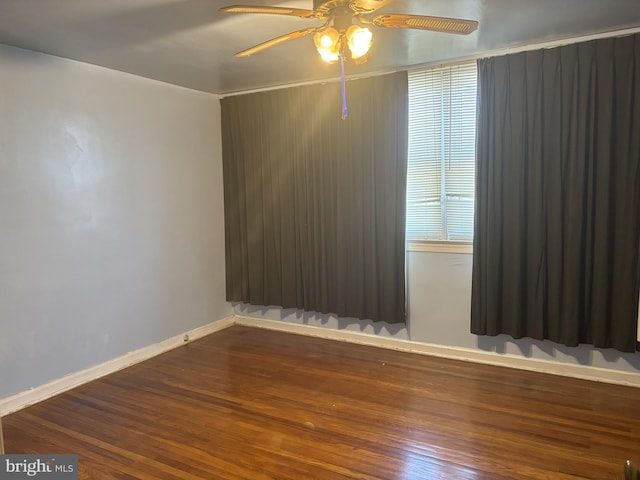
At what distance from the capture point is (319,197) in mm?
4137

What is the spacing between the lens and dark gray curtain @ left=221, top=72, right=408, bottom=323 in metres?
3.81

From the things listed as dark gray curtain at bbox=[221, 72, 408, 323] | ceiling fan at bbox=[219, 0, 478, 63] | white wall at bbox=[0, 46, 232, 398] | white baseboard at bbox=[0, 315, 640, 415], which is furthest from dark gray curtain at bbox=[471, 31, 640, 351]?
white wall at bbox=[0, 46, 232, 398]

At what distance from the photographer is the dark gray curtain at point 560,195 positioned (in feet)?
9.75

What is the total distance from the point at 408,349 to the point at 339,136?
1947 mm

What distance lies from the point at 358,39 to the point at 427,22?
1.03 ft

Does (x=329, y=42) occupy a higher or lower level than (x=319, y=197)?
higher

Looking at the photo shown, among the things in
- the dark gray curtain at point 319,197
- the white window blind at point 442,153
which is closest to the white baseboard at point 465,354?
the dark gray curtain at point 319,197

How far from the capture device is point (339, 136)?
3975 mm

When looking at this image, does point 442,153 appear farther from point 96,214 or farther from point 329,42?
point 96,214

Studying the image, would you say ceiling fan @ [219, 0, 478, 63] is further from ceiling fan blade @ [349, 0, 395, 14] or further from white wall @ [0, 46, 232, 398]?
white wall @ [0, 46, 232, 398]

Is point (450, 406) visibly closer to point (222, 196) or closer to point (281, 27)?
point (281, 27)


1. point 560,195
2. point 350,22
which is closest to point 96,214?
point 350,22

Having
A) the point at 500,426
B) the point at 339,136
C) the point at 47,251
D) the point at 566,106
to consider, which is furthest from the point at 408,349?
the point at 47,251

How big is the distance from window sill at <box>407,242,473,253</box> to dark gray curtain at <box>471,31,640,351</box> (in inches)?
7.2
